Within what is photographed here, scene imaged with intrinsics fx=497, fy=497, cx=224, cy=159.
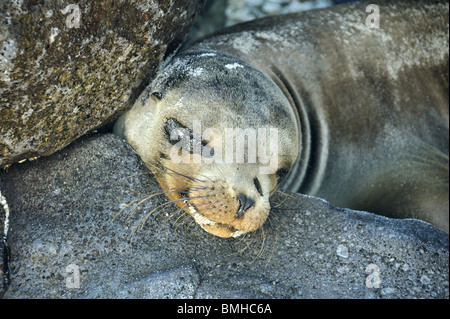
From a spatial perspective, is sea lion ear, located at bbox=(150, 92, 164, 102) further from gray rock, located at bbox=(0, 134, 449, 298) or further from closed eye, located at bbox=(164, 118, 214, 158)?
gray rock, located at bbox=(0, 134, 449, 298)

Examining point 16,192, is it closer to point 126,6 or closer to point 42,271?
point 42,271

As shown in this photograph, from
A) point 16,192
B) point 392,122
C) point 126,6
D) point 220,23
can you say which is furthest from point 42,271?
point 220,23

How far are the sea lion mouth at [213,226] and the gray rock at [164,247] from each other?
13 centimetres

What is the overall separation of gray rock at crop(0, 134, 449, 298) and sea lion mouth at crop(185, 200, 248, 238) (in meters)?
0.13

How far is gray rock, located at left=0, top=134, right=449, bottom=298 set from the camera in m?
2.48

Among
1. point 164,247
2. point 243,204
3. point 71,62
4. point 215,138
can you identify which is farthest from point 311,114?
point 71,62

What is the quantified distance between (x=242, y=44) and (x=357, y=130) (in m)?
1.13

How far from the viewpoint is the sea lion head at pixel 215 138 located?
2699 millimetres

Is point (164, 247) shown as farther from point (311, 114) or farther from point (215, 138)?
point (311, 114)

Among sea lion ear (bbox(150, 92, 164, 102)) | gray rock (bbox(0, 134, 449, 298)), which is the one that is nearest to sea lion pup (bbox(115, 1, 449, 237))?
sea lion ear (bbox(150, 92, 164, 102))

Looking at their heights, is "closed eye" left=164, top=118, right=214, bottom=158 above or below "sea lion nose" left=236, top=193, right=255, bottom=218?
above

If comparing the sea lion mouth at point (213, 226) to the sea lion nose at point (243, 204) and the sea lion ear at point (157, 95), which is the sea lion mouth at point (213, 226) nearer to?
the sea lion nose at point (243, 204)

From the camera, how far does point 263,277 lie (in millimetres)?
2680

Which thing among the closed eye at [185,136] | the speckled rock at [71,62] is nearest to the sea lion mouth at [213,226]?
the closed eye at [185,136]
